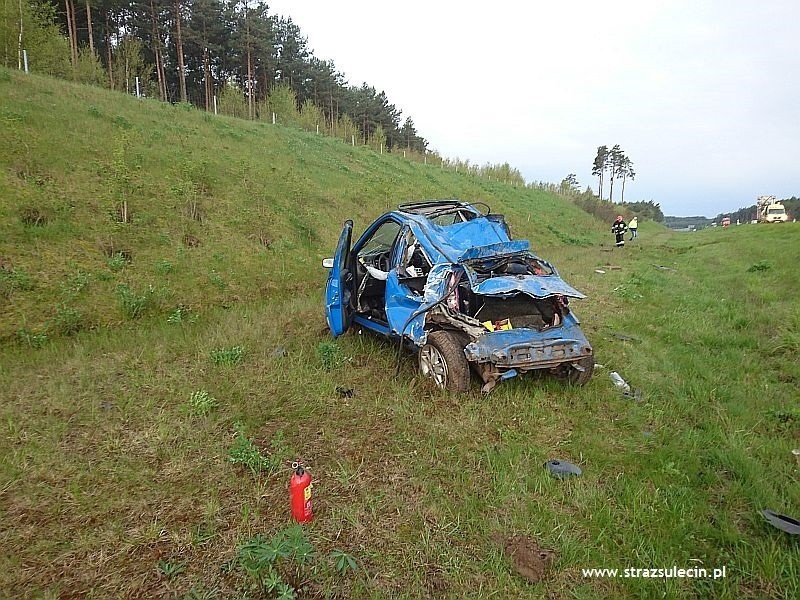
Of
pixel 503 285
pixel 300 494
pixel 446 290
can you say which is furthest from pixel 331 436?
pixel 503 285

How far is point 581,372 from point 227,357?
143 inches

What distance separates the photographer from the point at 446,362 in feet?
13.8

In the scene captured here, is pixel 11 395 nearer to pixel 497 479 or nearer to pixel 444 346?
pixel 444 346

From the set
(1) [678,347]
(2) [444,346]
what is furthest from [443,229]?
(1) [678,347]

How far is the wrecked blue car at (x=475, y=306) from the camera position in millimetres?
4004

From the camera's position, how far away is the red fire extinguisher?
2660 millimetres

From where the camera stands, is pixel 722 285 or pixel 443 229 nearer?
pixel 443 229

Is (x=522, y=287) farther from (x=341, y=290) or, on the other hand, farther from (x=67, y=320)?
(x=67, y=320)

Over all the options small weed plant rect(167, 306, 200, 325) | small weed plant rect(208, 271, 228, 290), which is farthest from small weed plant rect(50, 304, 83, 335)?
small weed plant rect(208, 271, 228, 290)

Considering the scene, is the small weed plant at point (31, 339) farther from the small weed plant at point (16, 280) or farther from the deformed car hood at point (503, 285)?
the deformed car hood at point (503, 285)

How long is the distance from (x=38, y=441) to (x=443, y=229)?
3.97 meters

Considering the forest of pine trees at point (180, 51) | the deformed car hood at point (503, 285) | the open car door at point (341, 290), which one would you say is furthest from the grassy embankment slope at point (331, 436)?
the forest of pine trees at point (180, 51)

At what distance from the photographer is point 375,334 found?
19.5ft

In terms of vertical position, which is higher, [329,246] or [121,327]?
[329,246]
